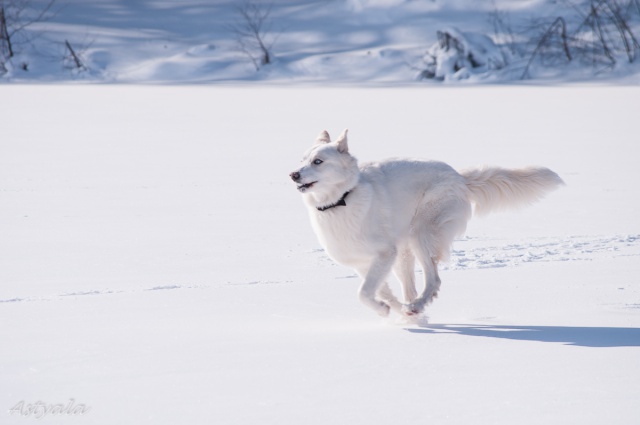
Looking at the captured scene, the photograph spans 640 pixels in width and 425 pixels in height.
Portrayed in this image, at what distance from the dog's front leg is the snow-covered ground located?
0.40 ft

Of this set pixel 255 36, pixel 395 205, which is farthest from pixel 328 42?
pixel 395 205

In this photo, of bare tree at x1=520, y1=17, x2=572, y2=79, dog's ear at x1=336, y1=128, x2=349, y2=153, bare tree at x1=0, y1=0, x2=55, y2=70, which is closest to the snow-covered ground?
dog's ear at x1=336, y1=128, x2=349, y2=153

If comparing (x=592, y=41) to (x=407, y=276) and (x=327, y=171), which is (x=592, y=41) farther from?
(x=327, y=171)

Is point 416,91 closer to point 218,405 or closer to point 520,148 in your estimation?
point 520,148

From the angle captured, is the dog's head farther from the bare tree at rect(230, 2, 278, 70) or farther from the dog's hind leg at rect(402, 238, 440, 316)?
the bare tree at rect(230, 2, 278, 70)

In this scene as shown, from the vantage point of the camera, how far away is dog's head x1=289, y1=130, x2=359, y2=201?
529cm

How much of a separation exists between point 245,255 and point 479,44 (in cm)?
2194

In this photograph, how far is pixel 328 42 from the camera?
34.7 meters

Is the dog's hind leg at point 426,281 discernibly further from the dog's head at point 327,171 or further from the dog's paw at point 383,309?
the dog's head at point 327,171

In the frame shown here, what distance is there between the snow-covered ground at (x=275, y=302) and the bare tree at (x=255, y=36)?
1808cm

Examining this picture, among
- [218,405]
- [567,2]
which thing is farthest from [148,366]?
[567,2]

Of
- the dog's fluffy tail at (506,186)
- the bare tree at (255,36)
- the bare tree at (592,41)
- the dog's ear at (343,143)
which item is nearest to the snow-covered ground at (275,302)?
the dog's fluffy tail at (506,186)

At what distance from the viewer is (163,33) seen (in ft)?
122

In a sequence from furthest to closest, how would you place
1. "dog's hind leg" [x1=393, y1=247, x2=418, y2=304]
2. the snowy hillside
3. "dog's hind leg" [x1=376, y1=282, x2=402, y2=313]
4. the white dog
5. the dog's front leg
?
the snowy hillside → "dog's hind leg" [x1=393, y1=247, x2=418, y2=304] → "dog's hind leg" [x1=376, y1=282, x2=402, y2=313] → the white dog → the dog's front leg
